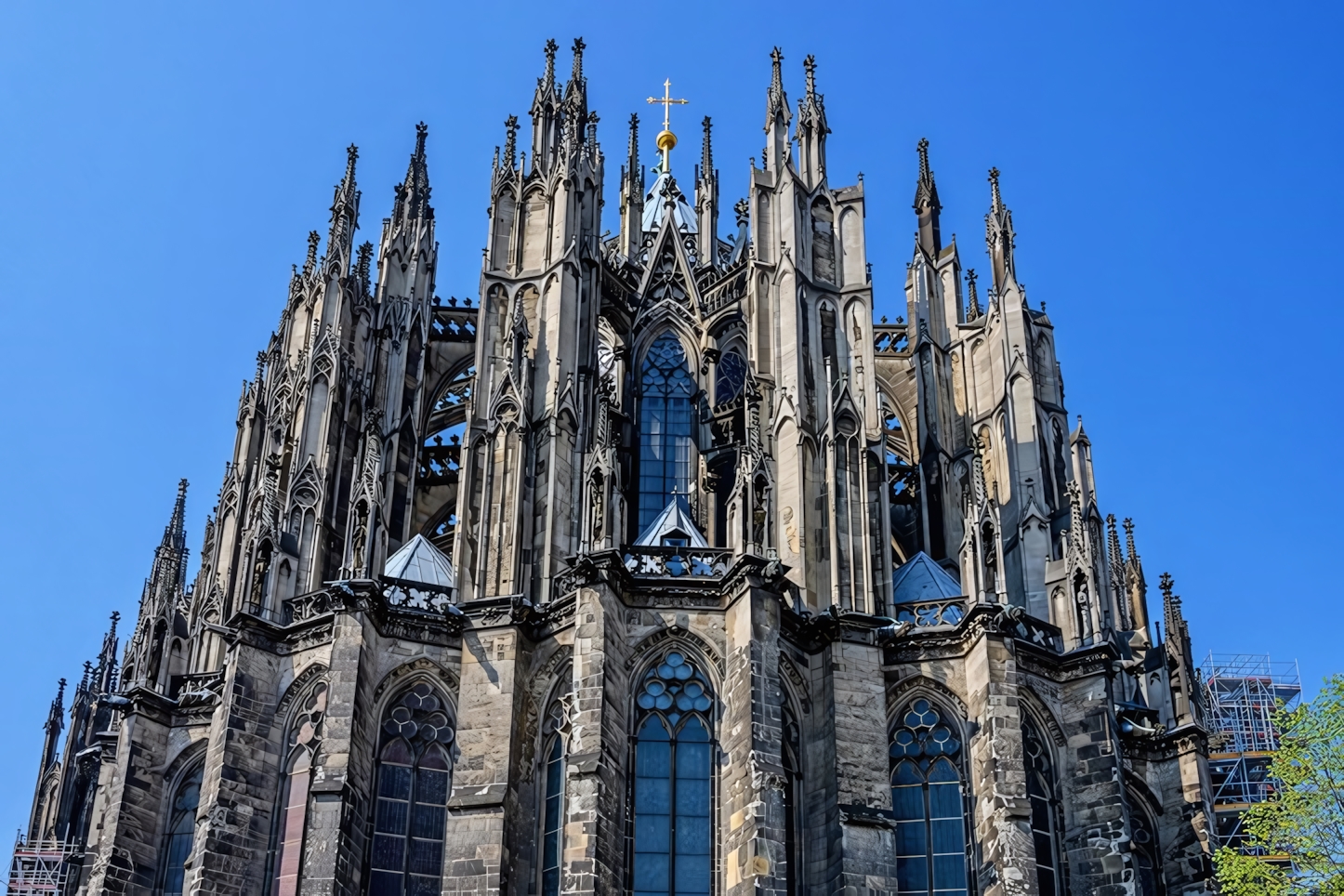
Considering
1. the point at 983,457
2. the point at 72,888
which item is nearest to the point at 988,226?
the point at 983,457

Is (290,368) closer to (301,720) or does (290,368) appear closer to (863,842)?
(301,720)

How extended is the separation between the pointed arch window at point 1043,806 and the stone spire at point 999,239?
1574 centimetres

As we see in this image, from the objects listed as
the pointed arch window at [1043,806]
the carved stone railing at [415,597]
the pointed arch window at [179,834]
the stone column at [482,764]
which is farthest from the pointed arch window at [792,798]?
the pointed arch window at [179,834]

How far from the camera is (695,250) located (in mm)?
61000

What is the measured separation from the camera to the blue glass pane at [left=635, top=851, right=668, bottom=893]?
34031 millimetres

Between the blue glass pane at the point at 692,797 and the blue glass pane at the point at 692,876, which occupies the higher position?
the blue glass pane at the point at 692,797

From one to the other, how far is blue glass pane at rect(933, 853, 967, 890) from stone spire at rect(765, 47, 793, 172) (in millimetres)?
20191

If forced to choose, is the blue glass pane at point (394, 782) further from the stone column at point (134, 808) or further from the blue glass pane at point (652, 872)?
the stone column at point (134, 808)

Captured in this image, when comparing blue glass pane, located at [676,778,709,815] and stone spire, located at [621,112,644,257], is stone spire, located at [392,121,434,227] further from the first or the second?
blue glass pane, located at [676,778,709,815]

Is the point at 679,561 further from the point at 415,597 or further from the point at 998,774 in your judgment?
the point at 998,774

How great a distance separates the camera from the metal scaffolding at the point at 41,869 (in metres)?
49.5

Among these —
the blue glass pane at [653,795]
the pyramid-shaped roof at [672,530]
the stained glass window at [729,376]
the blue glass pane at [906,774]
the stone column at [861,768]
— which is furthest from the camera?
the stained glass window at [729,376]

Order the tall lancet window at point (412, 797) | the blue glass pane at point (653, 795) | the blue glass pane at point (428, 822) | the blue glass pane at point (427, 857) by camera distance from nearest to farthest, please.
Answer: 1. the blue glass pane at point (653, 795)
2. the tall lancet window at point (412, 797)
3. the blue glass pane at point (427, 857)
4. the blue glass pane at point (428, 822)

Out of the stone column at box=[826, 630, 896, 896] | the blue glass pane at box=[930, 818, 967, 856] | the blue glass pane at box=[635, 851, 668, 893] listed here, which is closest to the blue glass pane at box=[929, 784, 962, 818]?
the blue glass pane at box=[930, 818, 967, 856]
